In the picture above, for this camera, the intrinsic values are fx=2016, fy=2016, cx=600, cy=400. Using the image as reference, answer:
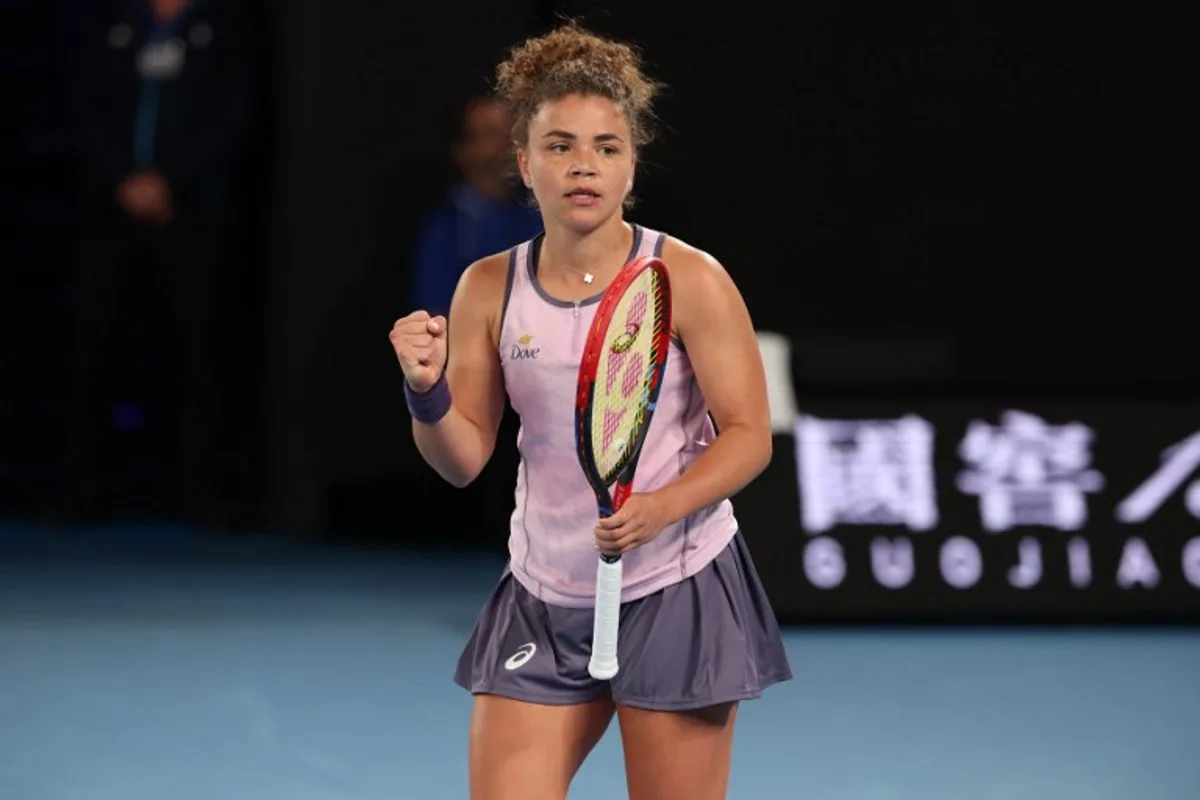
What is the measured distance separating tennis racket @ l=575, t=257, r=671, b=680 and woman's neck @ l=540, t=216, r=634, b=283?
15 centimetres

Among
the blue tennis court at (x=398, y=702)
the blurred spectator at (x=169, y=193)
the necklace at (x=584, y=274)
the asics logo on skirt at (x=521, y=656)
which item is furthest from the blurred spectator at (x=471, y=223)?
the asics logo on skirt at (x=521, y=656)

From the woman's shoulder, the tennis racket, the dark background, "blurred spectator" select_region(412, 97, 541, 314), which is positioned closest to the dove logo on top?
the tennis racket

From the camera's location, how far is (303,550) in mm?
8250

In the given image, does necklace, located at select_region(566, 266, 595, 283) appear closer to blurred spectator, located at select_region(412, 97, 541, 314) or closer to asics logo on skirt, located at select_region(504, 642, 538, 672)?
asics logo on skirt, located at select_region(504, 642, 538, 672)

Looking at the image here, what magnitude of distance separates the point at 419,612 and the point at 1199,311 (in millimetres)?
3888

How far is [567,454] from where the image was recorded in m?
2.92

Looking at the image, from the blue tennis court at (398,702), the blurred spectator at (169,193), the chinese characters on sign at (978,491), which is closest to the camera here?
the blue tennis court at (398,702)

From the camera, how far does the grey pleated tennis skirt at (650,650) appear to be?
9.45ft

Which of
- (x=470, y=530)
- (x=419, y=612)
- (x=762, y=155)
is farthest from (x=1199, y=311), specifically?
(x=419, y=612)

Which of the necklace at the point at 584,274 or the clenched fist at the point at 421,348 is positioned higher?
the necklace at the point at 584,274

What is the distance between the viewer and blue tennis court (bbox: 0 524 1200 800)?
187 inches

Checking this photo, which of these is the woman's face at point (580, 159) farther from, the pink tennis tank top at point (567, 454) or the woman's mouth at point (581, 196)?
the pink tennis tank top at point (567, 454)

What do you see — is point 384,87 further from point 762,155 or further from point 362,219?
point 762,155

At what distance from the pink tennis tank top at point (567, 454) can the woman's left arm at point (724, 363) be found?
0.06 m
